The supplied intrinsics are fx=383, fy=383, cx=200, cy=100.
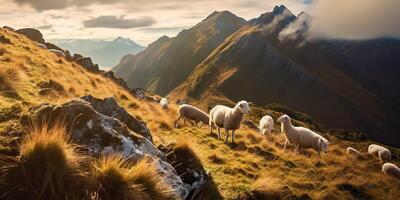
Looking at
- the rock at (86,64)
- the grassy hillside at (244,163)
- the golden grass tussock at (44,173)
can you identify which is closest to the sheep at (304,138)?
the grassy hillside at (244,163)

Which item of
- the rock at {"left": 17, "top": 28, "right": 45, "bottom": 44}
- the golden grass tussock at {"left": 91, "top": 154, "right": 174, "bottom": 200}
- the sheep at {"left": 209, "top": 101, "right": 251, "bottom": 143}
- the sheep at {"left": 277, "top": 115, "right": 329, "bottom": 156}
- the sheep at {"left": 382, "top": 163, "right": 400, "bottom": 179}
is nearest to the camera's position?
the golden grass tussock at {"left": 91, "top": 154, "right": 174, "bottom": 200}

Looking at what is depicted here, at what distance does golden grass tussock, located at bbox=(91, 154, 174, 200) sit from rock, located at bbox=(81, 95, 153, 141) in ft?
14.1

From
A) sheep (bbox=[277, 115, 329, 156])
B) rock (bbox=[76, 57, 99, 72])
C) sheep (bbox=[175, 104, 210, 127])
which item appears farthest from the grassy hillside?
rock (bbox=[76, 57, 99, 72])

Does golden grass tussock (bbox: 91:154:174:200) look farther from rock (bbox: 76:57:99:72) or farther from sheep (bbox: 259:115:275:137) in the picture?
rock (bbox: 76:57:99:72)

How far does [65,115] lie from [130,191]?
106 inches

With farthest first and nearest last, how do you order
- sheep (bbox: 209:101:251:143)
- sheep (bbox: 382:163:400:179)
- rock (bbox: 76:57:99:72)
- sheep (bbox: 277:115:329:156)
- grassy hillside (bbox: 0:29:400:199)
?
rock (bbox: 76:57:99:72)
sheep (bbox: 382:163:400:179)
sheep (bbox: 277:115:329:156)
sheep (bbox: 209:101:251:143)
grassy hillside (bbox: 0:29:400:199)

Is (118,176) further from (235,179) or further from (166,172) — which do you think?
(235,179)

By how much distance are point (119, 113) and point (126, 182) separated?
5.71 m

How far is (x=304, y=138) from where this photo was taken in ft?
76.7

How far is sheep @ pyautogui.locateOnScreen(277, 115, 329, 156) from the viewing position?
2269 cm

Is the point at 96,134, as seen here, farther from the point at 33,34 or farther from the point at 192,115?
the point at 33,34

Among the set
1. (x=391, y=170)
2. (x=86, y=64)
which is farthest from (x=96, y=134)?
(x=86, y=64)

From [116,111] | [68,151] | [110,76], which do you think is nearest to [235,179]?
[116,111]

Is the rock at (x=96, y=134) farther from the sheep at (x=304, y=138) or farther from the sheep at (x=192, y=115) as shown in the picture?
the sheep at (x=192, y=115)
